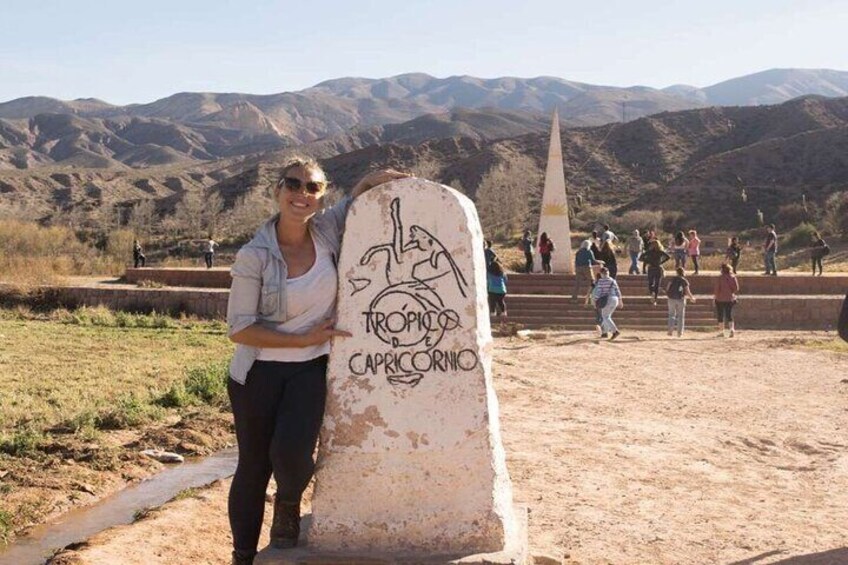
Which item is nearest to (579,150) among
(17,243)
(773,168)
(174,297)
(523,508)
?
(773,168)

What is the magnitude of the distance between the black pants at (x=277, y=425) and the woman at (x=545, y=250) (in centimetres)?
1990

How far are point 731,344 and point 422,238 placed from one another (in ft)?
40.6

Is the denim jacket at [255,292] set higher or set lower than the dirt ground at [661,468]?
higher

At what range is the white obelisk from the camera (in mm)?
24547

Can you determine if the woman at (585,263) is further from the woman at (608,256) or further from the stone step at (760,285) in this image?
Answer: the stone step at (760,285)

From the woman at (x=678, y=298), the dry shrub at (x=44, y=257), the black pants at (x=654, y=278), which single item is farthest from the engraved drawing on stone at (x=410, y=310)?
the dry shrub at (x=44, y=257)

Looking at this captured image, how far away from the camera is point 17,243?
36656 millimetres

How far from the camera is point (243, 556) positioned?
156 inches

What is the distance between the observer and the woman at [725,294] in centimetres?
1627

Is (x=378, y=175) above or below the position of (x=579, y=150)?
below

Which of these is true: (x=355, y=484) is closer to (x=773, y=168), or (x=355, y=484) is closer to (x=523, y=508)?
(x=523, y=508)

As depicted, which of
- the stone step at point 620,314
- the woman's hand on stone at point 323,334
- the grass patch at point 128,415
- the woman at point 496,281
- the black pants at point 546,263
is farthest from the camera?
the black pants at point 546,263

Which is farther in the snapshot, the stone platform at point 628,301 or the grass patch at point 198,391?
the stone platform at point 628,301

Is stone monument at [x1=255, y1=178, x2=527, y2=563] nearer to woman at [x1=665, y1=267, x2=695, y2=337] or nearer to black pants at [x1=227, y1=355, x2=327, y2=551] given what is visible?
black pants at [x1=227, y1=355, x2=327, y2=551]
